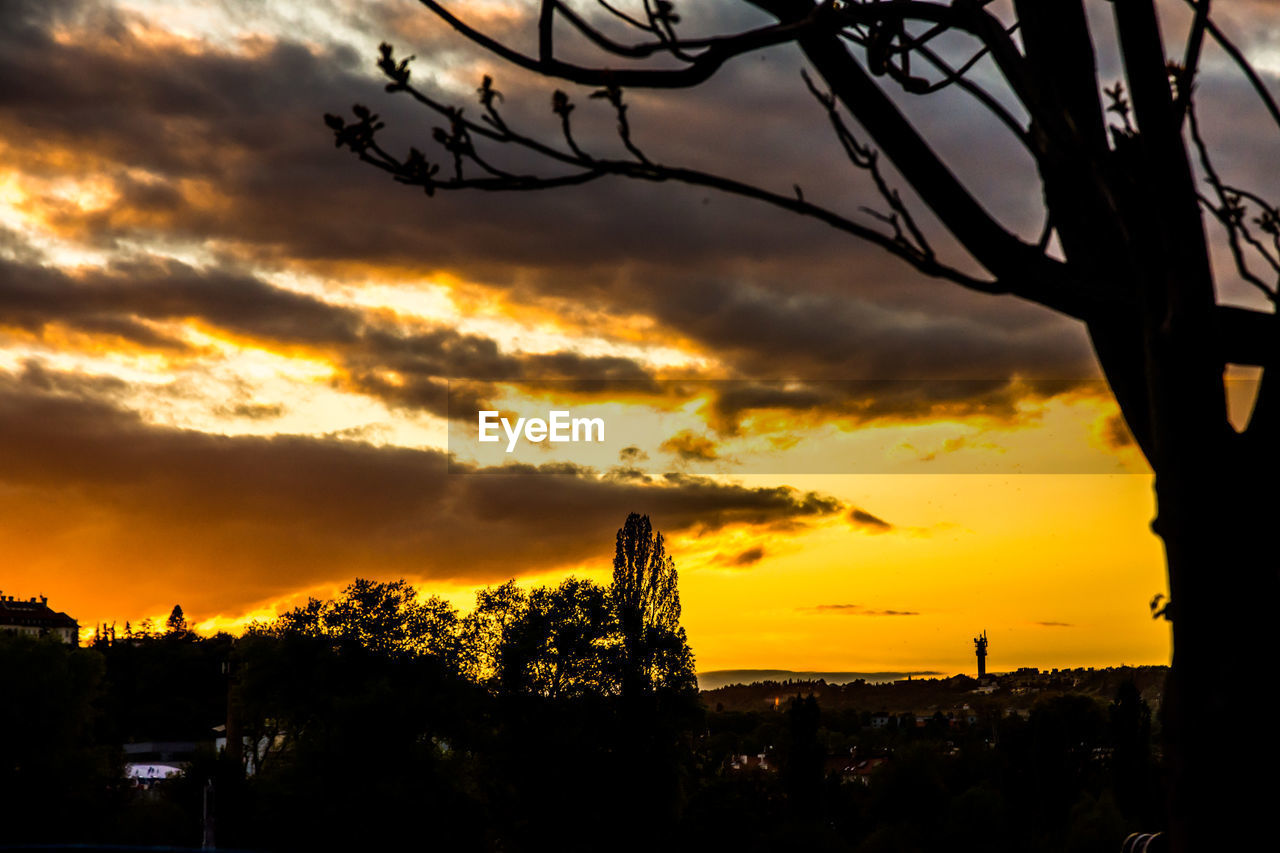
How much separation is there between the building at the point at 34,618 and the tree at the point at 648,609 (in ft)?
403

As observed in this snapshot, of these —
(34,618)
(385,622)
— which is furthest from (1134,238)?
(34,618)

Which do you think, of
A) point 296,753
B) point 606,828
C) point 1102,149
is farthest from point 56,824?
point 1102,149

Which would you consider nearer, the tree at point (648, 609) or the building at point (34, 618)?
the tree at point (648, 609)

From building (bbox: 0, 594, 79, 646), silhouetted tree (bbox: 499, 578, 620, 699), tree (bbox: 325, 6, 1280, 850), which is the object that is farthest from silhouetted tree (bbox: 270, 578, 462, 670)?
building (bbox: 0, 594, 79, 646)

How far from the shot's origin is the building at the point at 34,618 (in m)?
151

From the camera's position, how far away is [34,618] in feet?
512

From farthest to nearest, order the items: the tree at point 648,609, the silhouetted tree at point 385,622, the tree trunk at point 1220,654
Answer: the silhouetted tree at point 385,622, the tree at point 648,609, the tree trunk at point 1220,654

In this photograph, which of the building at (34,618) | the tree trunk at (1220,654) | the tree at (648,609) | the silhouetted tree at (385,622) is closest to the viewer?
the tree trunk at (1220,654)

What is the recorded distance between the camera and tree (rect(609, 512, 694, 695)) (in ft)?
146

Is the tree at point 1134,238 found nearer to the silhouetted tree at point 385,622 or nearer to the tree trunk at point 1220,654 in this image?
the tree trunk at point 1220,654

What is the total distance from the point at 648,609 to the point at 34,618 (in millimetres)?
134789

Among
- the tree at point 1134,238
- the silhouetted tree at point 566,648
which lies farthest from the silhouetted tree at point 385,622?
the tree at point 1134,238

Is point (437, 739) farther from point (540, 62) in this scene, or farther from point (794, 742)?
point (540, 62)

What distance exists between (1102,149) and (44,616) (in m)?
177
